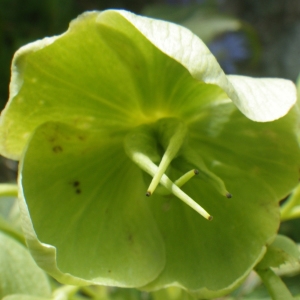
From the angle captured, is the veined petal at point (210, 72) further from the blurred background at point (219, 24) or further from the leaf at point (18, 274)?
the blurred background at point (219, 24)

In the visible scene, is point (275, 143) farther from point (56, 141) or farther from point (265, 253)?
point (56, 141)

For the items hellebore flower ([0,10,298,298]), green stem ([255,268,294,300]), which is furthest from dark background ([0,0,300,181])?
green stem ([255,268,294,300])

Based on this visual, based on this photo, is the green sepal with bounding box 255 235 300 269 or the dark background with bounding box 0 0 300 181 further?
the dark background with bounding box 0 0 300 181

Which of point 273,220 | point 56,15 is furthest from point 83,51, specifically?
point 56,15

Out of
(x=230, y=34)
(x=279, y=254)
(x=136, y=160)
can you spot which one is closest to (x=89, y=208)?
(x=136, y=160)

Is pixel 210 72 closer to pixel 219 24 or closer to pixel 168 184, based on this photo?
pixel 168 184

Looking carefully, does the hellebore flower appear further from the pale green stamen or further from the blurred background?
the blurred background

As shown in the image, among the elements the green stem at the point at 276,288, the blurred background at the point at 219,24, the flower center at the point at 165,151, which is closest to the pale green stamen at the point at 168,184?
the flower center at the point at 165,151
